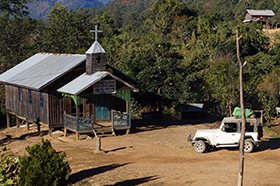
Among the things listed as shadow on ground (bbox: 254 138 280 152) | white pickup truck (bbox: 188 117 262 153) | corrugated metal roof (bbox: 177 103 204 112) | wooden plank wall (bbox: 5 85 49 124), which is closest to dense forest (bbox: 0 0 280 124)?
corrugated metal roof (bbox: 177 103 204 112)

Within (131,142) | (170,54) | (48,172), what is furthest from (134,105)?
(48,172)

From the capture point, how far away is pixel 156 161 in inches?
748

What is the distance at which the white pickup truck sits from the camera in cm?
1986

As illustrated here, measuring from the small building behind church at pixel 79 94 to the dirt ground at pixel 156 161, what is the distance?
51.4 inches

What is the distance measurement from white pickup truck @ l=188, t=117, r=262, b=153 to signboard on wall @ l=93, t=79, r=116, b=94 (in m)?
8.02

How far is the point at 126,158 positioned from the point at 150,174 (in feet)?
11.9

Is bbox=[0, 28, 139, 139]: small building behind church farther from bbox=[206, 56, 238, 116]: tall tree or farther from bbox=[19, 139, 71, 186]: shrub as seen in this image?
bbox=[19, 139, 71, 186]: shrub

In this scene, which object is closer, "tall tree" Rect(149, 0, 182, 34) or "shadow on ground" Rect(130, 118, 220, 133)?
"shadow on ground" Rect(130, 118, 220, 133)

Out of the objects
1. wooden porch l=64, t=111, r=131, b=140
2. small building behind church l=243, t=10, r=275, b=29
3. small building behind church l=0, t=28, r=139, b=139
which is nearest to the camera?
wooden porch l=64, t=111, r=131, b=140

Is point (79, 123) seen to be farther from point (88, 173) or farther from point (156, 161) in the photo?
point (88, 173)

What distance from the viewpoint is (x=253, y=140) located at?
19906 mm

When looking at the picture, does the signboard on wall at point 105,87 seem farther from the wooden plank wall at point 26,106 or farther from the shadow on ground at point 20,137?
the shadow on ground at point 20,137

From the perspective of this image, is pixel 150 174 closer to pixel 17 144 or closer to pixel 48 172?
pixel 48 172

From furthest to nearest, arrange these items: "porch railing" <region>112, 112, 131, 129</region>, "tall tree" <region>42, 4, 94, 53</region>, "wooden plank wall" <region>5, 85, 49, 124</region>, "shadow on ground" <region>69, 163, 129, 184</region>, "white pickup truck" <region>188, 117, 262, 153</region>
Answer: "tall tree" <region>42, 4, 94, 53</region>
"wooden plank wall" <region>5, 85, 49, 124</region>
"porch railing" <region>112, 112, 131, 129</region>
"white pickup truck" <region>188, 117, 262, 153</region>
"shadow on ground" <region>69, 163, 129, 184</region>
